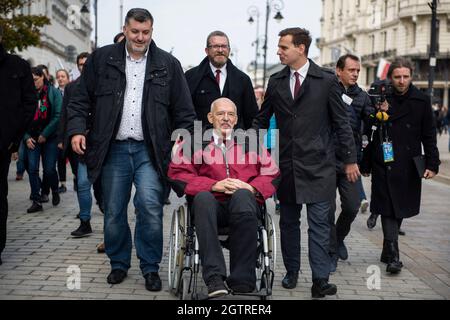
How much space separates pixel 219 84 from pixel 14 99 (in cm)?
211

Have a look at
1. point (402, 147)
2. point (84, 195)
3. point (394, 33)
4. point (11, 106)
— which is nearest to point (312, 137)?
point (402, 147)

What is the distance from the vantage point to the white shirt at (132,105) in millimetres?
5500

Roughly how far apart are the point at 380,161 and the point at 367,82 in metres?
72.8

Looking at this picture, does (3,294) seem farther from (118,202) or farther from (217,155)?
(217,155)

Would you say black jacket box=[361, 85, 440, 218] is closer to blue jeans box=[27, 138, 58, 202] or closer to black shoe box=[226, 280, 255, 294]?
black shoe box=[226, 280, 255, 294]

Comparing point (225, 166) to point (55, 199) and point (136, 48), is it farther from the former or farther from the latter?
point (55, 199)

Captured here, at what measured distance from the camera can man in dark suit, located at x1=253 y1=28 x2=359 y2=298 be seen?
554 centimetres

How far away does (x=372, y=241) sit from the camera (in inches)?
313

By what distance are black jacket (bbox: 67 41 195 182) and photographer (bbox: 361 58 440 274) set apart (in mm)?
1997

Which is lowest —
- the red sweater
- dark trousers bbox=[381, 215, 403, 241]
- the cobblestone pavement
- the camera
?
the cobblestone pavement

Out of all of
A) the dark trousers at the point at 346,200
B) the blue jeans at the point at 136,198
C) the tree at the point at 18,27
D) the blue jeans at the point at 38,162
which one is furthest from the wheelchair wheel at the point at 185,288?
the tree at the point at 18,27

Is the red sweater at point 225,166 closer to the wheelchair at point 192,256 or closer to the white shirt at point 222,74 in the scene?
the wheelchair at point 192,256

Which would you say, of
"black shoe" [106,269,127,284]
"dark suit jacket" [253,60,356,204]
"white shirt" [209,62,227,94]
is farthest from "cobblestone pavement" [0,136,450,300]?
"white shirt" [209,62,227,94]

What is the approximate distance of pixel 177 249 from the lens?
503 centimetres
